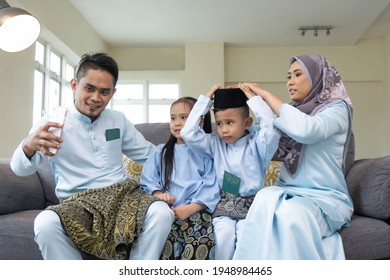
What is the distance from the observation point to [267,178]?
2.08 meters

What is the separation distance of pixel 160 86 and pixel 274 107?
21.4 feet

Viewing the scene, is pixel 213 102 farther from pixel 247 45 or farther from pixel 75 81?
pixel 247 45

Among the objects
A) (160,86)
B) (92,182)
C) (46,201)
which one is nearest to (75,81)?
(92,182)

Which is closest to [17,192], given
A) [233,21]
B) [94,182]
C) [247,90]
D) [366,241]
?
[94,182]

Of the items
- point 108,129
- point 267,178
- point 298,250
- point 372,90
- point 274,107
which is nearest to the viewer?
point 298,250

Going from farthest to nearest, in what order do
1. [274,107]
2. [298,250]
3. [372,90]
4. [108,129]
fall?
1. [372,90]
2. [108,129]
3. [274,107]
4. [298,250]

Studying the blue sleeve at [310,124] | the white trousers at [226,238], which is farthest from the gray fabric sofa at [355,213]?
the white trousers at [226,238]

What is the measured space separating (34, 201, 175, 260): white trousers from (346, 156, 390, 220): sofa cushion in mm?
833

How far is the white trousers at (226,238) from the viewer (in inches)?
58.8

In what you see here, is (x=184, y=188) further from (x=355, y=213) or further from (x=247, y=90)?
(x=355, y=213)

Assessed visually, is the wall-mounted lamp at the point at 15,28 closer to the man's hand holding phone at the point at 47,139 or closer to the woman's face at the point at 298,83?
the man's hand holding phone at the point at 47,139

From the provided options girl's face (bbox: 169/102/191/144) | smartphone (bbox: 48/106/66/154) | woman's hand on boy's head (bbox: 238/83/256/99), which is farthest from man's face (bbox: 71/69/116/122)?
woman's hand on boy's head (bbox: 238/83/256/99)

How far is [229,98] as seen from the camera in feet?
5.69

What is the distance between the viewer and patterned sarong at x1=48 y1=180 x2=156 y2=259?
4.51ft
